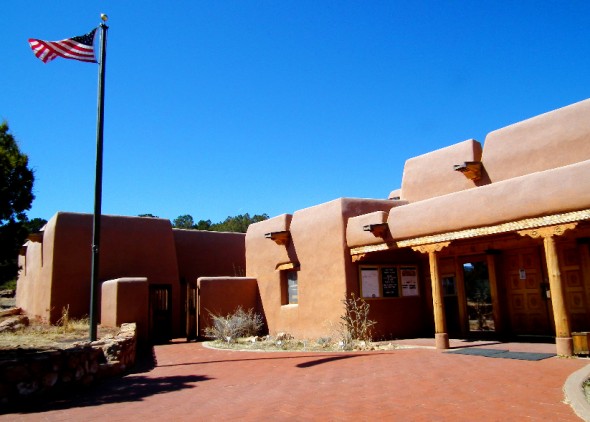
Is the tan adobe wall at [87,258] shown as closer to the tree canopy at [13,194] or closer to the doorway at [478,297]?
the tree canopy at [13,194]

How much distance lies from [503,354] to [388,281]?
5.00m

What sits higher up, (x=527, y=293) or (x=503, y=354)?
(x=527, y=293)

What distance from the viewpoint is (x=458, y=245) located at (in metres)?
13.5

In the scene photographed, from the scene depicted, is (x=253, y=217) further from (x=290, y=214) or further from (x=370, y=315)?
(x=370, y=315)

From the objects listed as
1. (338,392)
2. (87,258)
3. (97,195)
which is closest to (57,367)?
(97,195)

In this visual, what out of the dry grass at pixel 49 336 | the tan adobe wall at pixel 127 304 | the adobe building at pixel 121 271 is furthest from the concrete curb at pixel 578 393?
the adobe building at pixel 121 271

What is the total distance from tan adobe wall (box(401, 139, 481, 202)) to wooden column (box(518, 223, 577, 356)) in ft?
14.9

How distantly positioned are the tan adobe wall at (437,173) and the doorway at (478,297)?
198 inches

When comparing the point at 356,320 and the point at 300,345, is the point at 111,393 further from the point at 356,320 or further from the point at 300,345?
the point at 356,320

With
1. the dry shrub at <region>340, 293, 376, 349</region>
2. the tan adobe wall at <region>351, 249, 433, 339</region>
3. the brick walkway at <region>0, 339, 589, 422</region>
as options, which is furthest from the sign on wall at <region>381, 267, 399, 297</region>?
the brick walkway at <region>0, 339, 589, 422</region>

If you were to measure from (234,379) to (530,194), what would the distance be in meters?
6.79

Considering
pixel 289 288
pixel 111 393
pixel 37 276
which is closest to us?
pixel 111 393

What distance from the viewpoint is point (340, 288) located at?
1372cm

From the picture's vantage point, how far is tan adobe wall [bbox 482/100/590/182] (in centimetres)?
1127
